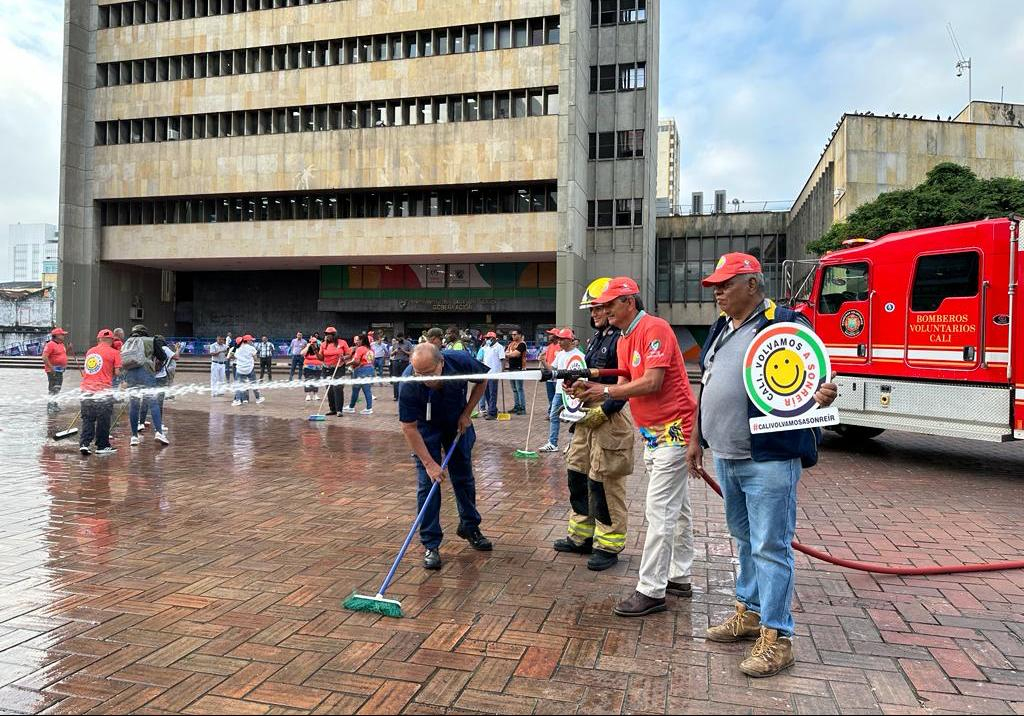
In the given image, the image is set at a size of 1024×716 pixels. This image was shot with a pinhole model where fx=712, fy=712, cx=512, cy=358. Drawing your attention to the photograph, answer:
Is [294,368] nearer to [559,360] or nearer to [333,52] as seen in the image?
[559,360]

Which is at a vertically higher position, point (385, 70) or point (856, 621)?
point (385, 70)

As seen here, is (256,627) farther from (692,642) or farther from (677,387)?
(677,387)

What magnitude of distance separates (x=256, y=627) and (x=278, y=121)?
40.9 metres

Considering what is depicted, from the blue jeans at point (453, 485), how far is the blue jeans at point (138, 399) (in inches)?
289

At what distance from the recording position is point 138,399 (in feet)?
35.8

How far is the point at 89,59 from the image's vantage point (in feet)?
141

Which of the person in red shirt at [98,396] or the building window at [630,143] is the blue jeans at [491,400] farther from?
the building window at [630,143]

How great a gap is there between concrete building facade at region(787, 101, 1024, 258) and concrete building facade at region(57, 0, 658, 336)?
1151 cm

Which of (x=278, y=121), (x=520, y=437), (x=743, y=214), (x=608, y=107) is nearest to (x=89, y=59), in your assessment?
(x=278, y=121)

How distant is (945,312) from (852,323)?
4.42ft

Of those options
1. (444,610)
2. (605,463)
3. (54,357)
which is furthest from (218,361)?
(444,610)

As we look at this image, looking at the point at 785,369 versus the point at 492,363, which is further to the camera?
the point at 492,363

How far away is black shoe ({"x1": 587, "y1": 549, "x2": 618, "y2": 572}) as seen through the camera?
496cm

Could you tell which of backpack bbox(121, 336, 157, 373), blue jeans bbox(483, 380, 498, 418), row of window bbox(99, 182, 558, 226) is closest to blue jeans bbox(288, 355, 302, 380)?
blue jeans bbox(483, 380, 498, 418)
